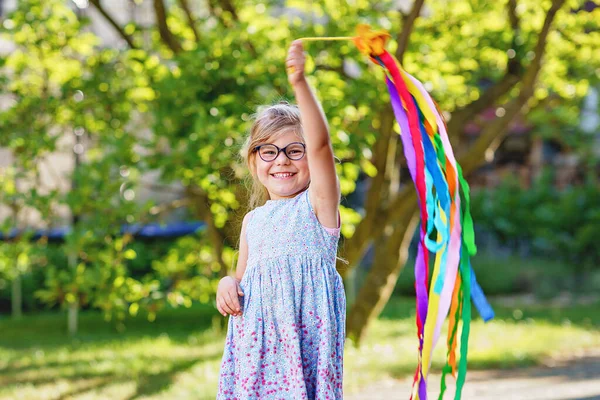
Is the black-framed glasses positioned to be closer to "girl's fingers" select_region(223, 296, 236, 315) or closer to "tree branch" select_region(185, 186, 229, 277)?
"girl's fingers" select_region(223, 296, 236, 315)

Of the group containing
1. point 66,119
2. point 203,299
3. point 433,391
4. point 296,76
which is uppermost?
point 66,119

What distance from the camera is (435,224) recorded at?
106 inches

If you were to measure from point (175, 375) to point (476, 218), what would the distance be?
30.6 ft

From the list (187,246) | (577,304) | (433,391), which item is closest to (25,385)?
(187,246)

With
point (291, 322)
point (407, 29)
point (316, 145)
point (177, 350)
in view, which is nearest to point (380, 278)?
point (177, 350)

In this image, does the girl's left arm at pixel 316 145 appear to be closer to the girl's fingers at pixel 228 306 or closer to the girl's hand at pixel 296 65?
the girl's hand at pixel 296 65

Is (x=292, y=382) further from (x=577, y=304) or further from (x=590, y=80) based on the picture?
(x=577, y=304)

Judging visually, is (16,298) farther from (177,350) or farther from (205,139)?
(205,139)

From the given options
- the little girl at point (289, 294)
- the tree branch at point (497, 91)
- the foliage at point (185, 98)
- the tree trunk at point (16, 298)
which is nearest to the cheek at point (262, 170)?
the little girl at point (289, 294)

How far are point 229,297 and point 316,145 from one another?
565 mm

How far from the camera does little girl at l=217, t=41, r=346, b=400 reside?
2.62m

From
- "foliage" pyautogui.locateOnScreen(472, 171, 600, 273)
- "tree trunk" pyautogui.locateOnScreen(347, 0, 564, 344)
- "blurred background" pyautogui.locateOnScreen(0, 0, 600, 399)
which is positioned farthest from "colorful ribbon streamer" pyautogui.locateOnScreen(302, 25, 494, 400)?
"foliage" pyautogui.locateOnScreen(472, 171, 600, 273)

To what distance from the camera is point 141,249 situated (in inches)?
462

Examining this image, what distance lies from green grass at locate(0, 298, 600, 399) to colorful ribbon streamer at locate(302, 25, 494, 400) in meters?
3.03
